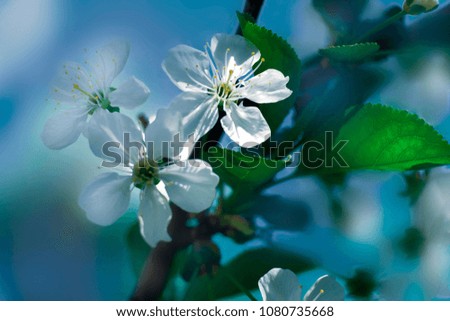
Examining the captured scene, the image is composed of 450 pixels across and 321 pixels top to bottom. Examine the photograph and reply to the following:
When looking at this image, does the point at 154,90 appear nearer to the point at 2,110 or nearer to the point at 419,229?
the point at 2,110

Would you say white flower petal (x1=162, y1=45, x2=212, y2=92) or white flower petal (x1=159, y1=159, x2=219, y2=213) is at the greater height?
white flower petal (x1=162, y1=45, x2=212, y2=92)

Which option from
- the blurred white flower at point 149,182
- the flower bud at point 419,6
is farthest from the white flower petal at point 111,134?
the flower bud at point 419,6

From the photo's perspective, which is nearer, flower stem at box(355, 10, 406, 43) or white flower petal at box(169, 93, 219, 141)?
white flower petal at box(169, 93, 219, 141)

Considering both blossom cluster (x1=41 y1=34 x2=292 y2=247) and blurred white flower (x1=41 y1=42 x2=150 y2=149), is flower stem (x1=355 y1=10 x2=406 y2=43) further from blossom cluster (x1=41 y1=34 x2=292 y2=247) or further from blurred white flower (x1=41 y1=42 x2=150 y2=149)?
blurred white flower (x1=41 y1=42 x2=150 y2=149)

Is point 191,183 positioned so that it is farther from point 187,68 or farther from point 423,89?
point 423,89

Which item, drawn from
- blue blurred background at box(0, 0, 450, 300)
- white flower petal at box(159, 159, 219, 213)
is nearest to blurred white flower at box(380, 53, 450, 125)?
blue blurred background at box(0, 0, 450, 300)

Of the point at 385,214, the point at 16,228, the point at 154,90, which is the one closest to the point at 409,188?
the point at 385,214
